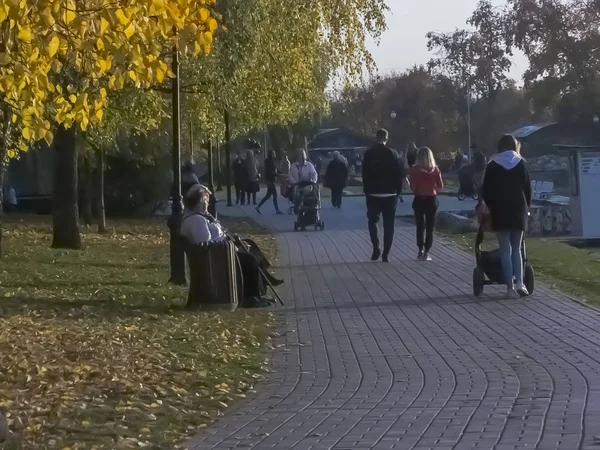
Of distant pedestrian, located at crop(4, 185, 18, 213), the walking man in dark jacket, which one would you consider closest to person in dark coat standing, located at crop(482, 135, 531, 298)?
the walking man in dark jacket

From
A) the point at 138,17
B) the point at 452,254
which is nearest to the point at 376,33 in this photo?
the point at 452,254

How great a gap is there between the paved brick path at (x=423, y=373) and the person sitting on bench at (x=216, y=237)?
16.6 inches

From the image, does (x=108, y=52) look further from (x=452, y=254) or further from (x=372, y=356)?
(x=452, y=254)

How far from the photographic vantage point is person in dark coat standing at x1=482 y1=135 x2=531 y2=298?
44.5ft

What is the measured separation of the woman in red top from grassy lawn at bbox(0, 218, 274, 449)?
407cm

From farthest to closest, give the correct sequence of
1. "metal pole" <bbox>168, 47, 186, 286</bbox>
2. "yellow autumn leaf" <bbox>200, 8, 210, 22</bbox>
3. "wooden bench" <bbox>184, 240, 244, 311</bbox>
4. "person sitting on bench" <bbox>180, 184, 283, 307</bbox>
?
"metal pole" <bbox>168, 47, 186, 286</bbox> → "person sitting on bench" <bbox>180, 184, 283, 307</bbox> → "wooden bench" <bbox>184, 240, 244, 311</bbox> → "yellow autumn leaf" <bbox>200, 8, 210, 22</bbox>

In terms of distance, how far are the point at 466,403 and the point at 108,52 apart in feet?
10.6

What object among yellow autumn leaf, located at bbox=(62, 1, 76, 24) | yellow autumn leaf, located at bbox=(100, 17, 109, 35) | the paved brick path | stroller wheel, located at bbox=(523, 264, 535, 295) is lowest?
the paved brick path

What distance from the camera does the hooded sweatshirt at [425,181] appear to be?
60.4 ft

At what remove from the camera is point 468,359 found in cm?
989

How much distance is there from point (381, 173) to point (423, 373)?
919cm

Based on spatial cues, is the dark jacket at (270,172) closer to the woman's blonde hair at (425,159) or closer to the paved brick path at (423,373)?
the woman's blonde hair at (425,159)

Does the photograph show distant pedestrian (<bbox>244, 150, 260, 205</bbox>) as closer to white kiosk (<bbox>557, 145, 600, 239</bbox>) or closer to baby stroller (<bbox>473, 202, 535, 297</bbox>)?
white kiosk (<bbox>557, 145, 600, 239</bbox>)

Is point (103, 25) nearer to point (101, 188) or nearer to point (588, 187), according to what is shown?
point (588, 187)
